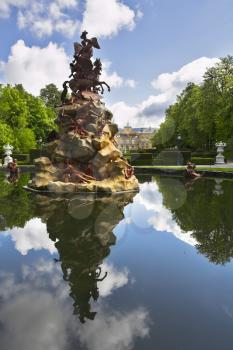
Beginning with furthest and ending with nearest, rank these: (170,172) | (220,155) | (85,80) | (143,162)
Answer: (143,162)
(220,155)
(170,172)
(85,80)

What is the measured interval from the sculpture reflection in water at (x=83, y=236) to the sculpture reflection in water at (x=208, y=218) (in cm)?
221

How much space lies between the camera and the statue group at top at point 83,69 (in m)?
21.5

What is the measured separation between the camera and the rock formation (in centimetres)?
1861

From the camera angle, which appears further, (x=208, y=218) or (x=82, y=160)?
(x=82, y=160)

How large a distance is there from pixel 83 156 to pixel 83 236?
1019 cm

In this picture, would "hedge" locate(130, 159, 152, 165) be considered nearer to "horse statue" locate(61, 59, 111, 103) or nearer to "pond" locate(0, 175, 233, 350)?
"horse statue" locate(61, 59, 111, 103)

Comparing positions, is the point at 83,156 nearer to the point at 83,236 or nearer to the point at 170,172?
the point at 83,236

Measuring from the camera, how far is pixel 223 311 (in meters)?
5.32

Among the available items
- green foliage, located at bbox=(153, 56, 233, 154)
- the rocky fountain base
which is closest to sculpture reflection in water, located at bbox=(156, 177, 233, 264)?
the rocky fountain base

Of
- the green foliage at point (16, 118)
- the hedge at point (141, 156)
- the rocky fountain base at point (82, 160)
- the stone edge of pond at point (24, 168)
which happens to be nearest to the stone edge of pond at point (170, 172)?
the hedge at point (141, 156)

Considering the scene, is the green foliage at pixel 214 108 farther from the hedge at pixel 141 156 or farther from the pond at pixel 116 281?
the pond at pixel 116 281

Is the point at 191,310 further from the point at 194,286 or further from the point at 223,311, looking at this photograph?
the point at 194,286

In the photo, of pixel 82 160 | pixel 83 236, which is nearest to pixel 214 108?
pixel 82 160

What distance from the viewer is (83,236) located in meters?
9.27
